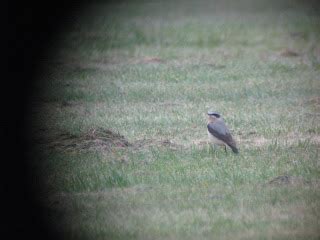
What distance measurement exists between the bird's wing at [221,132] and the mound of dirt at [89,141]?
1377 mm

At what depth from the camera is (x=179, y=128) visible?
42.0ft

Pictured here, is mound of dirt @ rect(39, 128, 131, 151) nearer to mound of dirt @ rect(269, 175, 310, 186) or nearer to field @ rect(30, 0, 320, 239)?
field @ rect(30, 0, 320, 239)

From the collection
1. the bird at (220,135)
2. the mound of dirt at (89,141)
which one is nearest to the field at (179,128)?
the mound of dirt at (89,141)

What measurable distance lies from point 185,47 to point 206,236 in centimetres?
1256

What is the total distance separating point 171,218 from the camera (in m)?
8.59

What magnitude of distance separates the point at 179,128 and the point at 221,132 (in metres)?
1.73

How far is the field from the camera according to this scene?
8695 millimetres

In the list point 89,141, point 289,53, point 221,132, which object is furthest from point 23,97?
point 289,53

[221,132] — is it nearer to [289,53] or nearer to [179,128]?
[179,128]

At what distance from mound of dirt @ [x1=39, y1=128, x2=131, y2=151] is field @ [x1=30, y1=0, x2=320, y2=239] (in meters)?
0.02

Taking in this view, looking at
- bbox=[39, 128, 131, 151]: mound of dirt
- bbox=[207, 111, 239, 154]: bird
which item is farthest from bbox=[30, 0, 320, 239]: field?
bbox=[207, 111, 239, 154]: bird

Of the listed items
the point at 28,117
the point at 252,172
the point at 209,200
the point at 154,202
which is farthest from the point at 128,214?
the point at 28,117

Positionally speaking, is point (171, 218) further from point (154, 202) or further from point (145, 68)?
point (145, 68)

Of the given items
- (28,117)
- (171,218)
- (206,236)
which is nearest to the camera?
(206,236)
